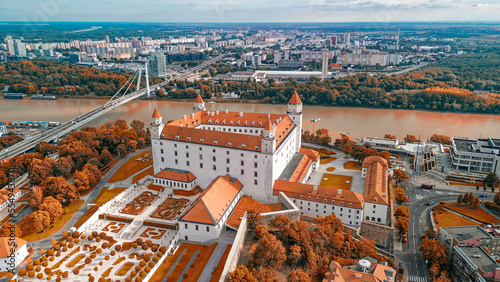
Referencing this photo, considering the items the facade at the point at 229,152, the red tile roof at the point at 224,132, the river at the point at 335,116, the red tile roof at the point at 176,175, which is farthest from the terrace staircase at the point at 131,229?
the river at the point at 335,116

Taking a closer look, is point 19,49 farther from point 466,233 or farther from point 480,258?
point 480,258

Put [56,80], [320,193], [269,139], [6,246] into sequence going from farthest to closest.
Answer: [56,80] < [320,193] < [269,139] < [6,246]

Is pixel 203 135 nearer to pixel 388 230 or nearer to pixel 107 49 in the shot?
pixel 388 230

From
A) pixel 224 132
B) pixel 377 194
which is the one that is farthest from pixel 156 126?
pixel 377 194

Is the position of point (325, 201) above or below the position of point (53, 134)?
below

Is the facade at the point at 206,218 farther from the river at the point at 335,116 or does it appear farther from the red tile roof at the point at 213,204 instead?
the river at the point at 335,116

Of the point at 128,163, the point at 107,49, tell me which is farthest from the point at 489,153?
the point at 107,49

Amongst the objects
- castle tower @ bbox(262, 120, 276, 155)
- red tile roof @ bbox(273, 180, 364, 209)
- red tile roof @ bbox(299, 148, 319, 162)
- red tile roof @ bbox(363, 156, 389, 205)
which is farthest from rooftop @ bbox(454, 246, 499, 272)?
red tile roof @ bbox(299, 148, 319, 162)

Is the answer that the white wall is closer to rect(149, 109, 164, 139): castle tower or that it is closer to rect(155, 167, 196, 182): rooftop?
rect(155, 167, 196, 182): rooftop
